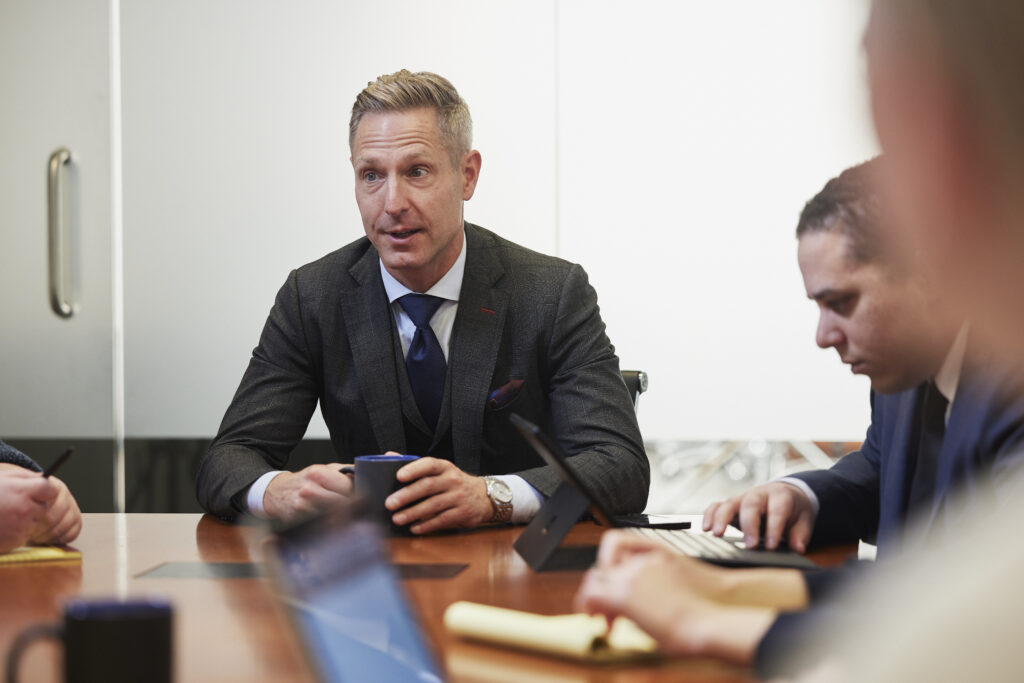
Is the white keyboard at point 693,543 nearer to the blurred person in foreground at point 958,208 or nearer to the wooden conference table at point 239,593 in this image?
the wooden conference table at point 239,593

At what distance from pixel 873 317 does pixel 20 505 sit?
1166 mm

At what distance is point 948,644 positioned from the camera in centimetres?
74

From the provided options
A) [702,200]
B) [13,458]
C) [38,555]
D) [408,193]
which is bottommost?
[38,555]

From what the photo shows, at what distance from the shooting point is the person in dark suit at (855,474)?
0.88m

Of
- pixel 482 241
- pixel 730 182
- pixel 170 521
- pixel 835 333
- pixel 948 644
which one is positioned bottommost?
pixel 170 521

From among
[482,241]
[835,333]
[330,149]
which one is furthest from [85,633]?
[330,149]

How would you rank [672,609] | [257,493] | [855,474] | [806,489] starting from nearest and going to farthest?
[672,609] → [806,489] → [855,474] → [257,493]

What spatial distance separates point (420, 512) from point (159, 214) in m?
2.59

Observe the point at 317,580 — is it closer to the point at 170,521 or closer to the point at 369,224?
the point at 170,521

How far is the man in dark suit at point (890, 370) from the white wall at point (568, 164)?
2.30 meters

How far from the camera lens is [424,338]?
91.9 inches

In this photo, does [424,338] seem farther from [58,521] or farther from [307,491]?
[58,521]

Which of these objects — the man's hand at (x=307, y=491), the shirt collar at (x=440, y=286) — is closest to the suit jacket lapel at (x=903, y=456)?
the man's hand at (x=307, y=491)

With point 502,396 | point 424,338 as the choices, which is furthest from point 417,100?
point 502,396
